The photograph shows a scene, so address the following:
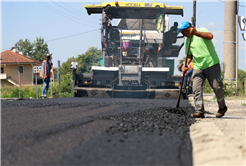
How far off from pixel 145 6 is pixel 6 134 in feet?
29.7

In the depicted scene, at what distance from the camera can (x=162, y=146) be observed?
2553 mm

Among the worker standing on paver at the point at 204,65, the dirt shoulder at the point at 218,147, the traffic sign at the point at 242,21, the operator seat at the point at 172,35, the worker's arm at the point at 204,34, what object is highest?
the traffic sign at the point at 242,21

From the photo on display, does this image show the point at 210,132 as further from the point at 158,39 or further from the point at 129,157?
the point at 158,39

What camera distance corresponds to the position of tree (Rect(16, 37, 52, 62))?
51.6 meters

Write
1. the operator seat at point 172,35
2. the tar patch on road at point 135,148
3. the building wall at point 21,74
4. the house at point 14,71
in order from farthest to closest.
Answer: the building wall at point 21,74 → the house at point 14,71 → the operator seat at point 172,35 → the tar patch on road at point 135,148

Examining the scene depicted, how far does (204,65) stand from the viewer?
4.84 meters

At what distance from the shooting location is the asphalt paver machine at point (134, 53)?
10.6 meters

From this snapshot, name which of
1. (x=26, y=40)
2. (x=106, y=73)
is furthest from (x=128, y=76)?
(x=26, y=40)

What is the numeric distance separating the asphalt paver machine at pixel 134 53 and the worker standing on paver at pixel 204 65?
5.52 m

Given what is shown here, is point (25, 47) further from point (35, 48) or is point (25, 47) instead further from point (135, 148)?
point (135, 148)

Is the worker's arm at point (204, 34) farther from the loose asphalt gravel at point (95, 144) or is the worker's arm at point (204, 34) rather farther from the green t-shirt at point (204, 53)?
the loose asphalt gravel at point (95, 144)

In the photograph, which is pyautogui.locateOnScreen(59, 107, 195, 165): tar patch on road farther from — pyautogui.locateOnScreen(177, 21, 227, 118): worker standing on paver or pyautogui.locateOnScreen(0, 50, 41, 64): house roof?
pyautogui.locateOnScreen(0, 50, 41, 64): house roof

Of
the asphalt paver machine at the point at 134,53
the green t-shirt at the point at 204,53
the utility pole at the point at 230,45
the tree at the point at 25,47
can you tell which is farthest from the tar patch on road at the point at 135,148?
the tree at the point at 25,47

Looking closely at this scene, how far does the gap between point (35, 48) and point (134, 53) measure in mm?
45149
